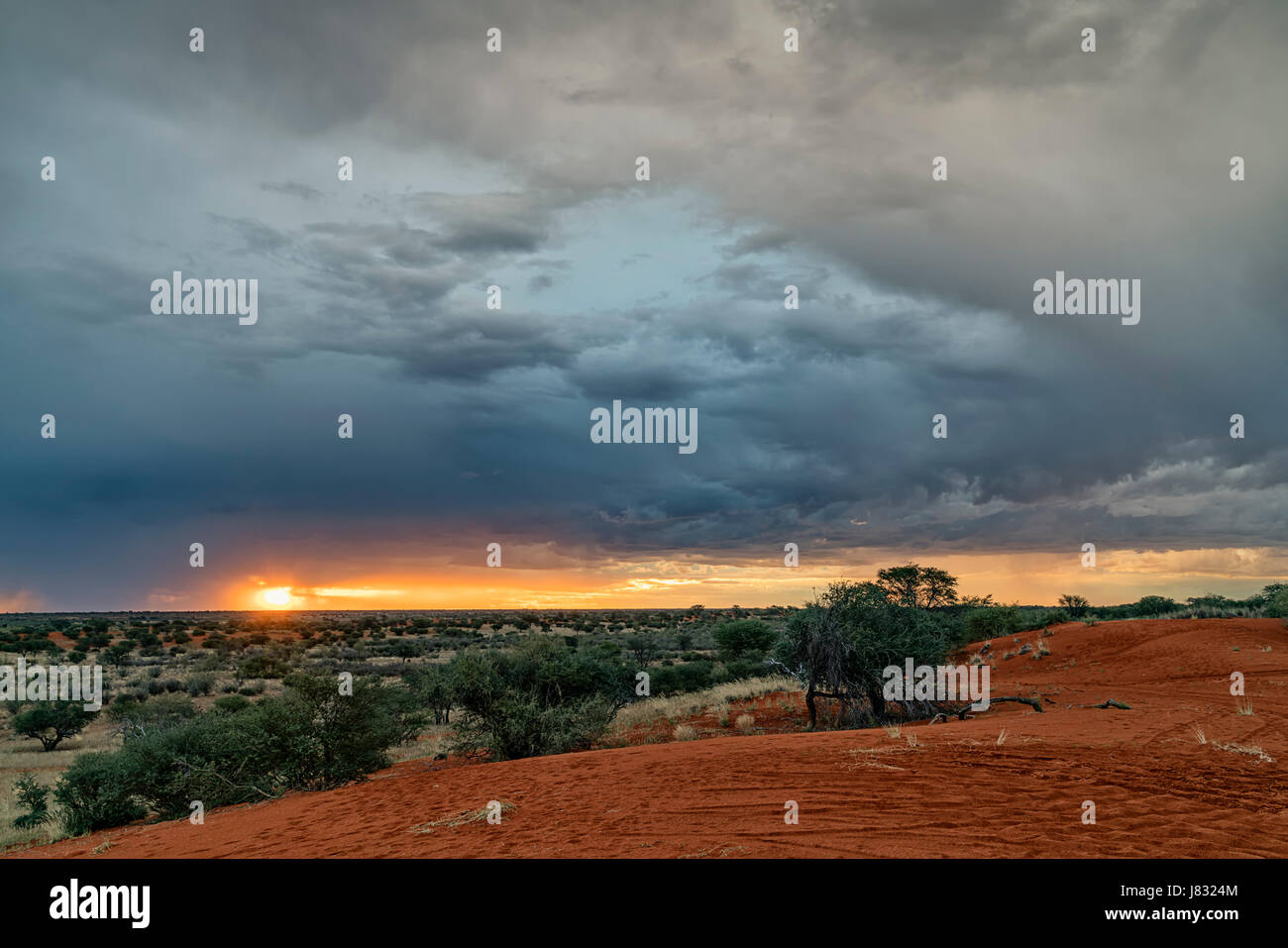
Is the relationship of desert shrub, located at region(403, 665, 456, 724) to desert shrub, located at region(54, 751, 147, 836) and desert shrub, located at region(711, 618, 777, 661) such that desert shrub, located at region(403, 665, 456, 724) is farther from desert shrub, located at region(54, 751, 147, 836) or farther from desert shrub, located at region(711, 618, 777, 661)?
desert shrub, located at region(711, 618, 777, 661)

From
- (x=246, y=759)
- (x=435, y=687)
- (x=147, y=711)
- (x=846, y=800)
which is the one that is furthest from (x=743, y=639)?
(x=846, y=800)

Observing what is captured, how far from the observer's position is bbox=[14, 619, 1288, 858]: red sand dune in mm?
8266

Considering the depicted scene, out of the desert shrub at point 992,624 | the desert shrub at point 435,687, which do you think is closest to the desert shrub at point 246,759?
the desert shrub at point 435,687

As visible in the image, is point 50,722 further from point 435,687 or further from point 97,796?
point 435,687

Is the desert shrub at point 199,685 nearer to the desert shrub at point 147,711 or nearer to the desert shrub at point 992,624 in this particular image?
the desert shrub at point 147,711

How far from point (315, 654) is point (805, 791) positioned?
48.7m

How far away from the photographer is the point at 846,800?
9.88 m

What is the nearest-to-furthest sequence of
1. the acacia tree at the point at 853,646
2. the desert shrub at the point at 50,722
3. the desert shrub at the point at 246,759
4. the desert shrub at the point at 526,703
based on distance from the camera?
the desert shrub at the point at 246,759
the desert shrub at the point at 526,703
the acacia tree at the point at 853,646
the desert shrub at the point at 50,722

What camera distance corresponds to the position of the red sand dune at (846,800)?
8266 mm

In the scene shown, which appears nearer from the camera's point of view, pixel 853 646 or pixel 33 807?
pixel 33 807

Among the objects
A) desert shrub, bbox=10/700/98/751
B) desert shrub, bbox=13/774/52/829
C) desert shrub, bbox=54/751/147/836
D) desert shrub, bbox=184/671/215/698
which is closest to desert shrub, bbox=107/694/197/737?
desert shrub, bbox=10/700/98/751
